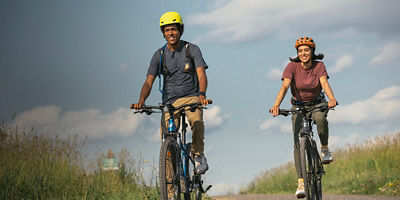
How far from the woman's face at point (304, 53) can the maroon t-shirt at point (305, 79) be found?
0.15 meters

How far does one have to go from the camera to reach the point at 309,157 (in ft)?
27.2

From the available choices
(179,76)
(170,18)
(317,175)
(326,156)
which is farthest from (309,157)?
(170,18)

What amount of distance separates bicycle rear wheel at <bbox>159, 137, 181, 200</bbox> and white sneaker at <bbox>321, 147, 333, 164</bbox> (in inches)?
119

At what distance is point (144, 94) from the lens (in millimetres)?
7664

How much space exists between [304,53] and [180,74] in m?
2.33

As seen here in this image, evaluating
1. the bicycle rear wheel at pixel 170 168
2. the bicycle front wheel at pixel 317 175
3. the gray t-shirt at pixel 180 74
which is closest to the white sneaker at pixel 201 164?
the bicycle rear wheel at pixel 170 168

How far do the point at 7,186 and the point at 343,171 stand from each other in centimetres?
1024

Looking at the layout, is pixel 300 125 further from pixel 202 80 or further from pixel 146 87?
pixel 146 87

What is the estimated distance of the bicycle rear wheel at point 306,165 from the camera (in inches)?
314

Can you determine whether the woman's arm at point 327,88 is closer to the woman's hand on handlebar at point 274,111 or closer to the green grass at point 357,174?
the woman's hand on handlebar at point 274,111

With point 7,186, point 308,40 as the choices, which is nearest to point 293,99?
point 308,40

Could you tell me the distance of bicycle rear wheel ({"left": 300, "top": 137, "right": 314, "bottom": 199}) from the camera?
314 inches

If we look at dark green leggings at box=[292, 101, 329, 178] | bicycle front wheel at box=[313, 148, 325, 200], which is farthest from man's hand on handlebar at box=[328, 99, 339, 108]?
bicycle front wheel at box=[313, 148, 325, 200]

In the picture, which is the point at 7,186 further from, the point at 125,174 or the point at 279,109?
the point at 279,109
